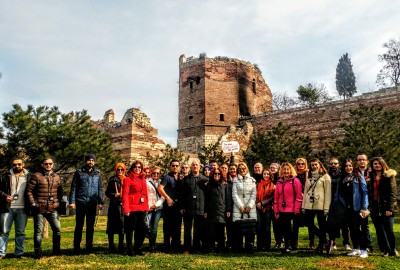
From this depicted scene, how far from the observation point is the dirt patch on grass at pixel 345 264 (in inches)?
236

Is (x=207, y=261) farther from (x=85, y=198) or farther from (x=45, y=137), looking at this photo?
(x=45, y=137)

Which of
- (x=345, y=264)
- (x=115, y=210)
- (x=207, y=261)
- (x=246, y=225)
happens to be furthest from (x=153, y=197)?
(x=345, y=264)

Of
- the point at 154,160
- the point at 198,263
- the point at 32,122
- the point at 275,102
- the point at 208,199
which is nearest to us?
the point at 198,263

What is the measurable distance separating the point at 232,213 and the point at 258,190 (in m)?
0.79

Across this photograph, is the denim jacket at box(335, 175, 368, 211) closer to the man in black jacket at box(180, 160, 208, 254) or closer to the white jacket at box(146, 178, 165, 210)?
the man in black jacket at box(180, 160, 208, 254)

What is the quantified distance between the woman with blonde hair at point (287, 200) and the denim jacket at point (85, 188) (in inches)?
130

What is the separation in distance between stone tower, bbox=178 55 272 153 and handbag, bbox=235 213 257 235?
80.3ft

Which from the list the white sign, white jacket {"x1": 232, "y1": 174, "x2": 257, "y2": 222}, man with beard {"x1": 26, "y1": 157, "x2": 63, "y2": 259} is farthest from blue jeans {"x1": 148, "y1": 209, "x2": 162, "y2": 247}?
the white sign

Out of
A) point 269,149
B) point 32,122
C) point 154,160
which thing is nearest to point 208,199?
point 32,122

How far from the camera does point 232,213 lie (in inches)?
306

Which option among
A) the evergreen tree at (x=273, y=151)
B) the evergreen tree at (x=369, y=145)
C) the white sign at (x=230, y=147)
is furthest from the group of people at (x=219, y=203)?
the evergreen tree at (x=273, y=151)

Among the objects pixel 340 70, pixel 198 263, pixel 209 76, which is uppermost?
pixel 340 70

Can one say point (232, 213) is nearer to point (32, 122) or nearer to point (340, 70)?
point (32, 122)

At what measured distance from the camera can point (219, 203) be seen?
7.59 metres
